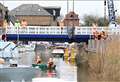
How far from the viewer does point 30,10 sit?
13950 cm

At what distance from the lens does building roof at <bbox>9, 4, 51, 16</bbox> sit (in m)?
138

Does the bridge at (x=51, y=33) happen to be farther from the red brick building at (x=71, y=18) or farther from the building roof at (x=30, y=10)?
the building roof at (x=30, y=10)

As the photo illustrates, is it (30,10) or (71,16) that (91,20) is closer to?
(71,16)

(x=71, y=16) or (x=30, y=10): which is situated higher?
(x=30, y=10)

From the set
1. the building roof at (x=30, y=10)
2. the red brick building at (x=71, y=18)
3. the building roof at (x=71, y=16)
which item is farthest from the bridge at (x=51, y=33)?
the building roof at (x=30, y=10)

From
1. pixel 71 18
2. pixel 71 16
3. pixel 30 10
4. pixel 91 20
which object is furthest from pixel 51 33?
pixel 30 10

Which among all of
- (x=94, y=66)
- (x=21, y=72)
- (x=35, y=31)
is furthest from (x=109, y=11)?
(x=21, y=72)

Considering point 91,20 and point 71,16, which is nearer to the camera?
point 71,16

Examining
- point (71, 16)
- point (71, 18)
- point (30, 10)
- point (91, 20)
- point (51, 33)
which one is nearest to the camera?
point (51, 33)

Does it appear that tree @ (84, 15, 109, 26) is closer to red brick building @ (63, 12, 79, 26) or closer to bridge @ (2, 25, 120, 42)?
red brick building @ (63, 12, 79, 26)

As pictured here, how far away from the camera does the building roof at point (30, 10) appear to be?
138 meters

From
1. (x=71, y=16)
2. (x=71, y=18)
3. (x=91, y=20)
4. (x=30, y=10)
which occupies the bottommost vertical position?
(x=91, y=20)

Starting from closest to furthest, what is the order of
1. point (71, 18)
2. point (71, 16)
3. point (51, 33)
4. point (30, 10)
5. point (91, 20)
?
point (51, 33), point (71, 18), point (71, 16), point (91, 20), point (30, 10)

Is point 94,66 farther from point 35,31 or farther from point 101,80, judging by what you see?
point 35,31
